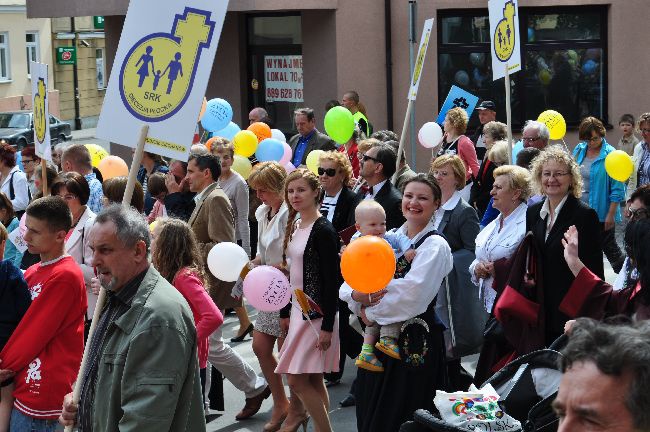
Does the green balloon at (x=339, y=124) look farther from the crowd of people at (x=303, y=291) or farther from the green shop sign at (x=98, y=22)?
the green shop sign at (x=98, y=22)

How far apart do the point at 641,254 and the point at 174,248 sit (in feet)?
8.40

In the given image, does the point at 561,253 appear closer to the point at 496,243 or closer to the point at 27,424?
the point at 496,243

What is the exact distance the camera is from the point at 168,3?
17.8 feet

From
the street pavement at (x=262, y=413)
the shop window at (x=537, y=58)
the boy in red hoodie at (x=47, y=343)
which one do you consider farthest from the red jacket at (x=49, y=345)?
the shop window at (x=537, y=58)

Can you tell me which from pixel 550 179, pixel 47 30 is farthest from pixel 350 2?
pixel 47 30

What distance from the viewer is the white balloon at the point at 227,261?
8.02 m

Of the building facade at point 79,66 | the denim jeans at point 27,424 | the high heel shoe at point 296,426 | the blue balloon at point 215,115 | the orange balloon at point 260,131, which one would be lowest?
the high heel shoe at point 296,426

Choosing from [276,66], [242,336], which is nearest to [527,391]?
[242,336]

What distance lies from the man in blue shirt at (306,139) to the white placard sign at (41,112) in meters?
4.07

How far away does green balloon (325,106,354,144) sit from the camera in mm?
13023

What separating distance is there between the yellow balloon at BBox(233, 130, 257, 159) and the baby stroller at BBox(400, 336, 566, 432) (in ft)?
27.1

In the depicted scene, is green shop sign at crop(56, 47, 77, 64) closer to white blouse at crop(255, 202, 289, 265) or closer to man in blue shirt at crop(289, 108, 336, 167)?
man in blue shirt at crop(289, 108, 336, 167)

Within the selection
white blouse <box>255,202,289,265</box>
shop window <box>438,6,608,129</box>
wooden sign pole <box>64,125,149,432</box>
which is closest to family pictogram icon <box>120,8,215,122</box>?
wooden sign pole <box>64,125,149,432</box>

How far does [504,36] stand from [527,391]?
6529 mm
